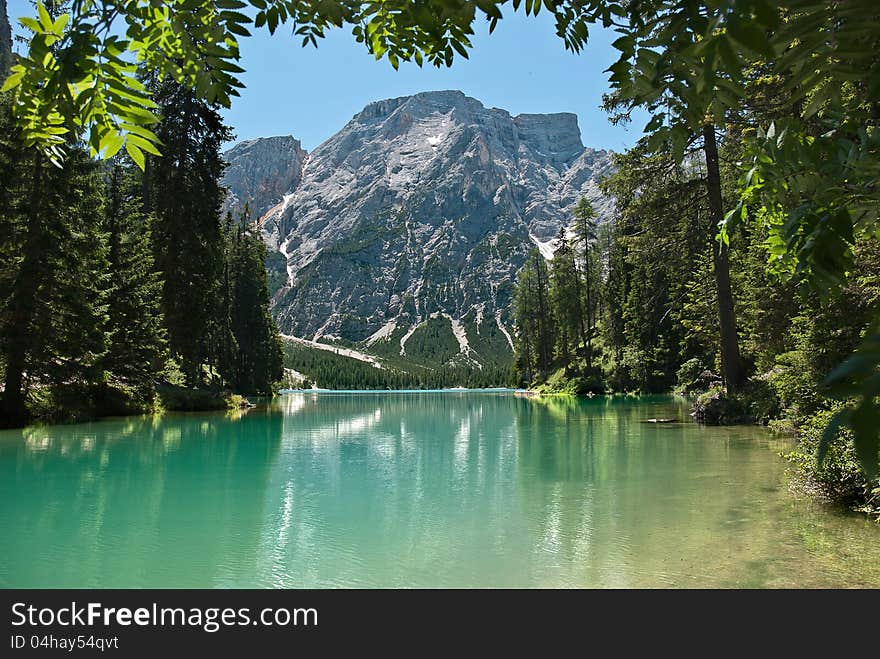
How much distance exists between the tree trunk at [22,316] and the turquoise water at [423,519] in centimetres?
382

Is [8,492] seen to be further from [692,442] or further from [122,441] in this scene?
[692,442]

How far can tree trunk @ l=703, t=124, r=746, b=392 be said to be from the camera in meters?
16.6

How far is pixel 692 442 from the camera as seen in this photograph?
1353cm

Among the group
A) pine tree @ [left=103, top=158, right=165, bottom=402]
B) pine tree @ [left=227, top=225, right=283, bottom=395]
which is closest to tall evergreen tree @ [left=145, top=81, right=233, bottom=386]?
pine tree @ [left=103, top=158, right=165, bottom=402]

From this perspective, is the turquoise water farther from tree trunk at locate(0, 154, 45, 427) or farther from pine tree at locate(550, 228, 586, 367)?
pine tree at locate(550, 228, 586, 367)

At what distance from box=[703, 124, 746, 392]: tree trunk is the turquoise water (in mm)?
3184

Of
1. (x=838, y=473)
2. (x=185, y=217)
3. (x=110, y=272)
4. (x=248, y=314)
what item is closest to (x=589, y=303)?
(x=248, y=314)

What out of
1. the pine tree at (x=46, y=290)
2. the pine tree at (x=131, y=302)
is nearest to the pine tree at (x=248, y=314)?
the pine tree at (x=131, y=302)

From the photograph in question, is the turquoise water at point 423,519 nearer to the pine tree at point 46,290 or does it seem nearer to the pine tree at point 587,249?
the pine tree at point 46,290

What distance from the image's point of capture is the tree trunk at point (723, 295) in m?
16.6

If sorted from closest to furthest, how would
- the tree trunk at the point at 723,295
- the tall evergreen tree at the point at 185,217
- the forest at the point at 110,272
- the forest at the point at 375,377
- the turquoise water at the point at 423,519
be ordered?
the turquoise water at the point at 423,519 < the tree trunk at the point at 723,295 < the forest at the point at 110,272 < the tall evergreen tree at the point at 185,217 < the forest at the point at 375,377

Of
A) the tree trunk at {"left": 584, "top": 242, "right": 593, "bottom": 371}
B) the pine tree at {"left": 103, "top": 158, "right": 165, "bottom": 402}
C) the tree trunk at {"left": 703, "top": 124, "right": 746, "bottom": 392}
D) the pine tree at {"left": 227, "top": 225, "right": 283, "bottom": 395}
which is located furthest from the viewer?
the tree trunk at {"left": 584, "top": 242, "right": 593, "bottom": 371}
